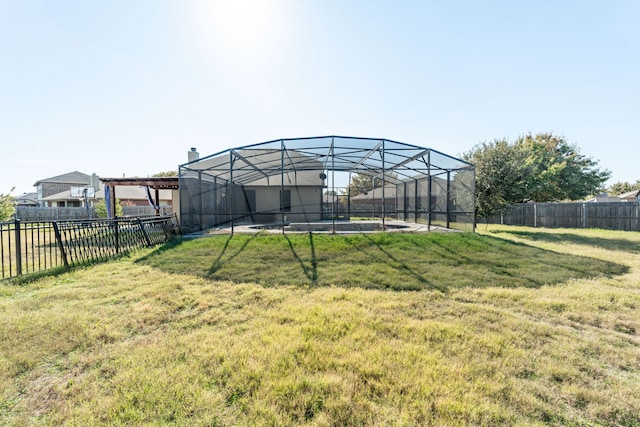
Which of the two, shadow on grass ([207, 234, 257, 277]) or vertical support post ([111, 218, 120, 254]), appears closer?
shadow on grass ([207, 234, 257, 277])

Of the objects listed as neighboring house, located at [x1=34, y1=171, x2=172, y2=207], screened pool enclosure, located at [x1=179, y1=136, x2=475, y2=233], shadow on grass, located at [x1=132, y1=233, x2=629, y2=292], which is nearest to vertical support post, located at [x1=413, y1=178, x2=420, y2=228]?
screened pool enclosure, located at [x1=179, y1=136, x2=475, y2=233]

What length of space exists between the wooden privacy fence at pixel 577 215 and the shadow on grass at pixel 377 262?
32.7 feet

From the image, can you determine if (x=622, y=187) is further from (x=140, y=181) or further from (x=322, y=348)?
(x=140, y=181)

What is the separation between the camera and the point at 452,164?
10305 millimetres

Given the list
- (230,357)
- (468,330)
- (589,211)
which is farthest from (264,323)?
(589,211)

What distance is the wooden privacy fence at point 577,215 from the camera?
12.6m

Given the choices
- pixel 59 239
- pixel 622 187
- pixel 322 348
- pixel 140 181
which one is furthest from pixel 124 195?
pixel 622 187

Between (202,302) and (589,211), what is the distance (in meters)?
19.3

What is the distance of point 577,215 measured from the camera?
1446cm

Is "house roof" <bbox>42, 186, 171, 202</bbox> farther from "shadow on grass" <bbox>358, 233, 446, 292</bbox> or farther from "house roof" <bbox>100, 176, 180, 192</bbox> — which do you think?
"shadow on grass" <bbox>358, 233, 446, 292</bbox>

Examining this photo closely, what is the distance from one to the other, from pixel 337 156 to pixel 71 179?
44.9m

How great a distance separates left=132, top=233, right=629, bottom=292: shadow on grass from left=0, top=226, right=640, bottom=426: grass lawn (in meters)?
0.07

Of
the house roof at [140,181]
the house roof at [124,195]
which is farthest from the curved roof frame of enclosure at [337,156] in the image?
the house roof at [124,195]

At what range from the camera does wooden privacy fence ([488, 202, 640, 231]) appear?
12.6 m
